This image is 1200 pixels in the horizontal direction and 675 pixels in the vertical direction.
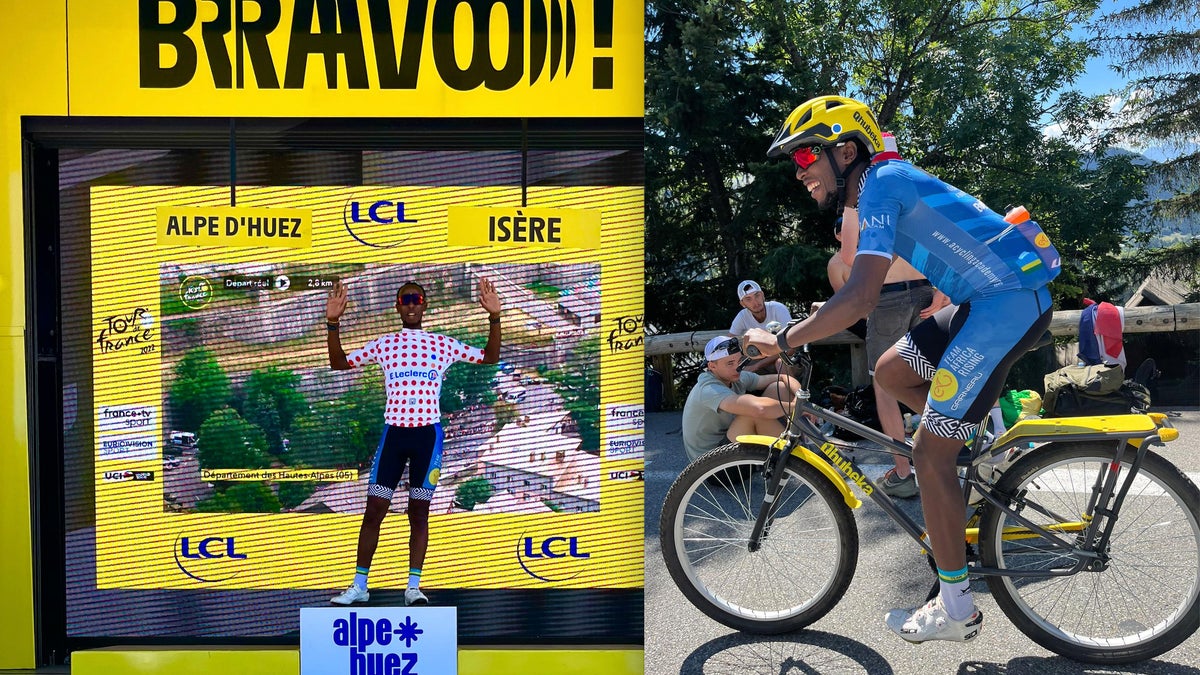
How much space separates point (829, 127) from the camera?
11.6 feet

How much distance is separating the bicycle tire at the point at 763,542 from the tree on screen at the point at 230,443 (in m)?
1.53

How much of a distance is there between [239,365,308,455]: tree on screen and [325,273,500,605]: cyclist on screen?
0.41 feet

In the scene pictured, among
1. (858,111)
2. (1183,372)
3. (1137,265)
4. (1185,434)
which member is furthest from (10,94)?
(1137,265)

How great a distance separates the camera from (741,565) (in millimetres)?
3889

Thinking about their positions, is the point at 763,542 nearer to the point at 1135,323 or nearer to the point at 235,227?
the point at 235,227

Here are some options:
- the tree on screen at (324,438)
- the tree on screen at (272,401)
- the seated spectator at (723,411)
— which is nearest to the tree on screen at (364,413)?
the tree on screen at (324,438)

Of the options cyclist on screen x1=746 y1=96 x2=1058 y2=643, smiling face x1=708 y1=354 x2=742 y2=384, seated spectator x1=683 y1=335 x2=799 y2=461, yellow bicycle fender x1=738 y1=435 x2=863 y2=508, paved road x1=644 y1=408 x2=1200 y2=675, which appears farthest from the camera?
smiling face x1=708 y1=354 x2=742 y2=384

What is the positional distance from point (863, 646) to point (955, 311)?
1165 millimetres

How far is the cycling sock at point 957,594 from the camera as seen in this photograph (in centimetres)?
339

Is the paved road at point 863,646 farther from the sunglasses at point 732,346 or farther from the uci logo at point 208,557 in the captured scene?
the uci logo at point 208,557

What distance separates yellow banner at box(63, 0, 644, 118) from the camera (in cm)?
265

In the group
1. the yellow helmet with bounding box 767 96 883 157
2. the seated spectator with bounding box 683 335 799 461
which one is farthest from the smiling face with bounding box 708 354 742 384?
the yellow helmet with bounding box 767 96 883 157

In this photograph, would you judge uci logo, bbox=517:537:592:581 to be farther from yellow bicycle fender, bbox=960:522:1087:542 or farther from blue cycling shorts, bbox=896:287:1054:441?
yellow bicycle fender, bbox=960:522:1087:542

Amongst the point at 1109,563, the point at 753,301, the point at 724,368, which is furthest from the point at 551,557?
the point at 753,301
